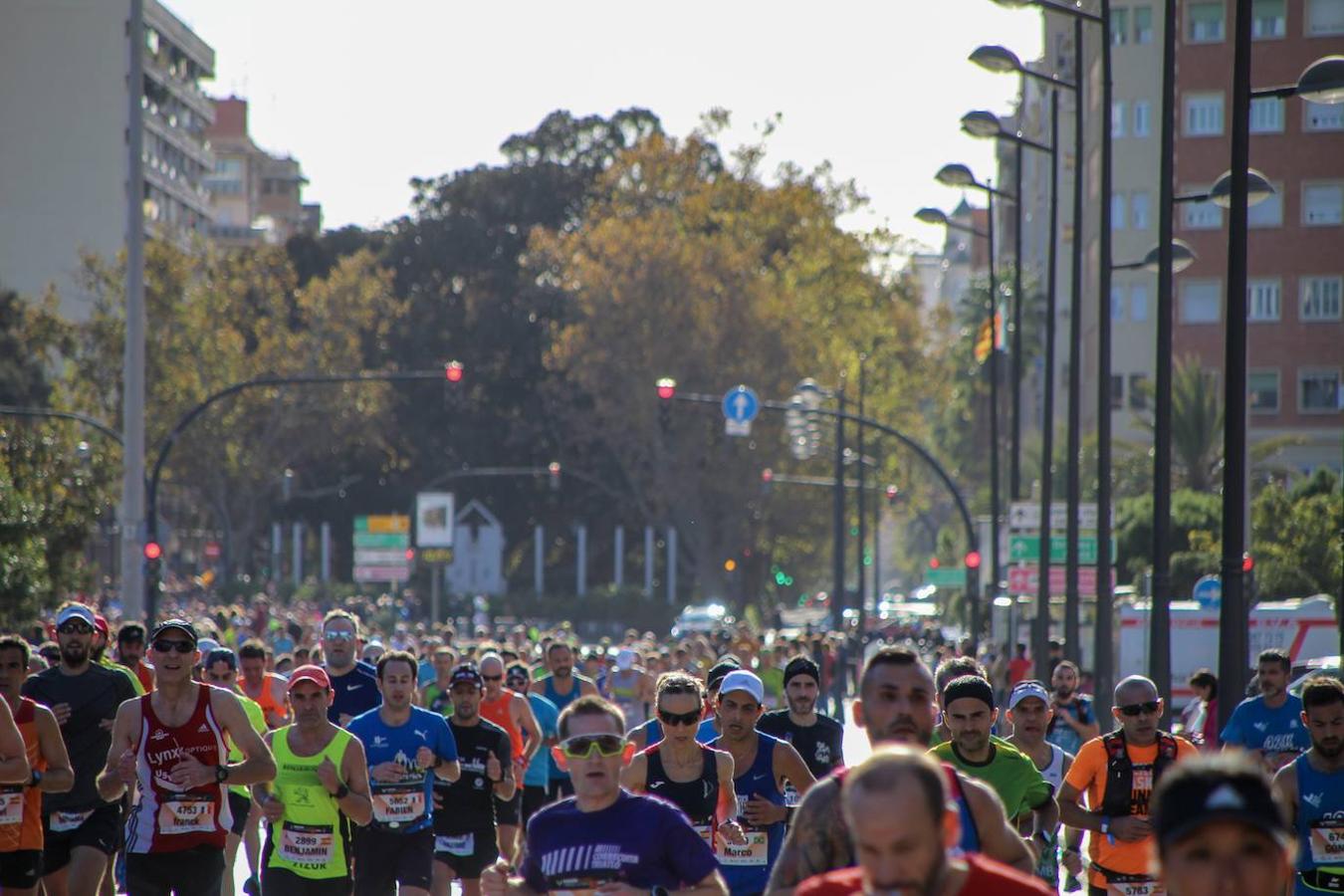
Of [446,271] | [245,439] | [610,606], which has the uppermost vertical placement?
[446,271]

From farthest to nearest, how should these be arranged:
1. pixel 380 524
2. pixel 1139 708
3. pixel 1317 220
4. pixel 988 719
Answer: pixel 1317 220 < pixel 380 524 < pixel 1139 708 < pixel 988 719

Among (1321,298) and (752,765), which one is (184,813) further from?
(1321,298)

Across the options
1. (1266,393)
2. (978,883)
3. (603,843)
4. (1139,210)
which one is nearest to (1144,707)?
(603,843)

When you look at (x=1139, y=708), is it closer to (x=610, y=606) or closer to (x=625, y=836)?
(x=625, y=836)

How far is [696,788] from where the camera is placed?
933 cm

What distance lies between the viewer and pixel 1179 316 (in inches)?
2712

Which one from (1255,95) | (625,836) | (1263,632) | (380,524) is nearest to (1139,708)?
(625,836)

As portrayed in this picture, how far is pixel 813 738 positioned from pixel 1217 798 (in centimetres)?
798

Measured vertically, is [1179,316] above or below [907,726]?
above

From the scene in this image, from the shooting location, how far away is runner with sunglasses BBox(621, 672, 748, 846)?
365 inches

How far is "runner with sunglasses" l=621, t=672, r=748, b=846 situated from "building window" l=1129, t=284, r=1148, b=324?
6538 cm

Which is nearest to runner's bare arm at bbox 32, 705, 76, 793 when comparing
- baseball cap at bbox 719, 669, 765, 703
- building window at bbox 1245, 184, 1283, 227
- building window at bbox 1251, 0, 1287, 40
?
baseball cap at bbox 719, 669, 765, 703

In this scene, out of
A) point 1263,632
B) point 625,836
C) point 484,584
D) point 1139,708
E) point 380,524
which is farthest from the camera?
point 484,584

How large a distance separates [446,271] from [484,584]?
10.6m
